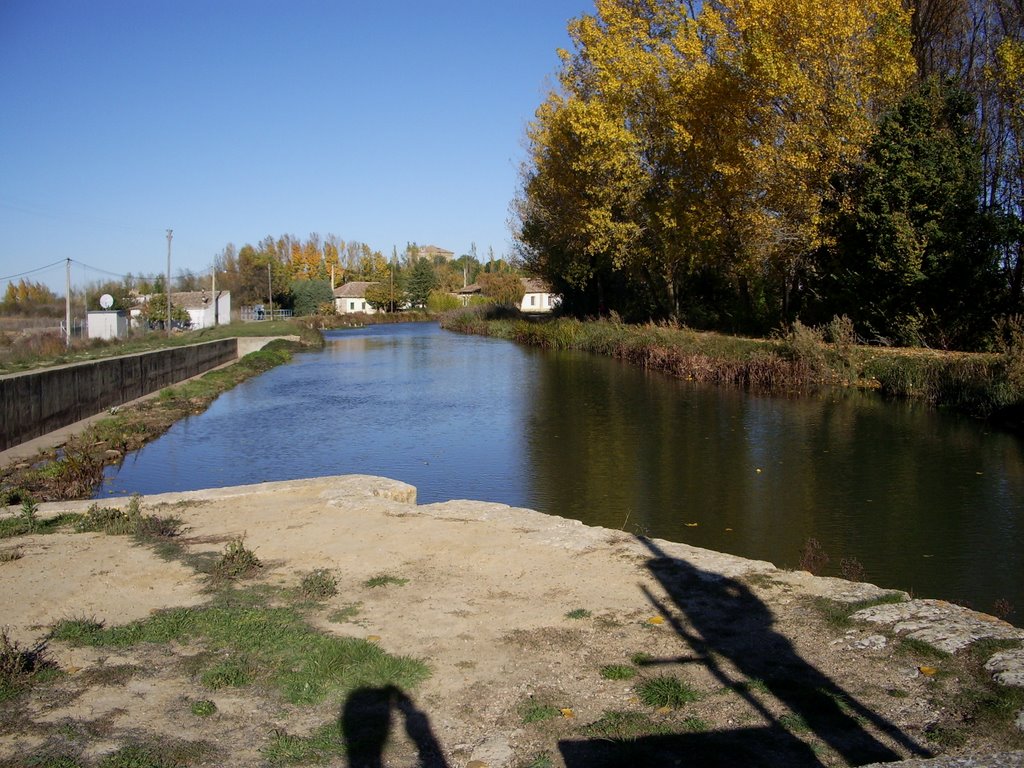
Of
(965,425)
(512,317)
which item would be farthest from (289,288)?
(965,425)

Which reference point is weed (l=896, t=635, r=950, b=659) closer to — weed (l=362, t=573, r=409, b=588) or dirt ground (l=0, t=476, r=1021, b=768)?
dirt ground (l=0, t=476, r=1021, b=768)

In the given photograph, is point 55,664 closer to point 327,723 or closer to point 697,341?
point 327,723

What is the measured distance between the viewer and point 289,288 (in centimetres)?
10081

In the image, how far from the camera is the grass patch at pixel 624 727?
4418mm

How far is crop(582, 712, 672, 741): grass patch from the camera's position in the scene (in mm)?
4418

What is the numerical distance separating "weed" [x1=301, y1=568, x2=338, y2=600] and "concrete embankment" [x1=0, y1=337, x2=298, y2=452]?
463 inches

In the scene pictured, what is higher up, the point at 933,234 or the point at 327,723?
the point at 933,234

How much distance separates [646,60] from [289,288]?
242 ft

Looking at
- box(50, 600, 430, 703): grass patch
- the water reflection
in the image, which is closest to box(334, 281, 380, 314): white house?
the water reflection

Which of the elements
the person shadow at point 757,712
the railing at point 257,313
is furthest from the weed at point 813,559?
the railing at point 257,313

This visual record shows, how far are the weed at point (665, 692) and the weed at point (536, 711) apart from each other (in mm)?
516

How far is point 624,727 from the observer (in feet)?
14.8

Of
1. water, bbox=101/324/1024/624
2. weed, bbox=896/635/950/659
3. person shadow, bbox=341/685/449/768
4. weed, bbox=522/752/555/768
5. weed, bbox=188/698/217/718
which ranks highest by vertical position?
weed, bbox=896/635/950/659

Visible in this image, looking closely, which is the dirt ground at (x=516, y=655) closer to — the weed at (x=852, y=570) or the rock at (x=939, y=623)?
the rock at (x=939, y=623)
